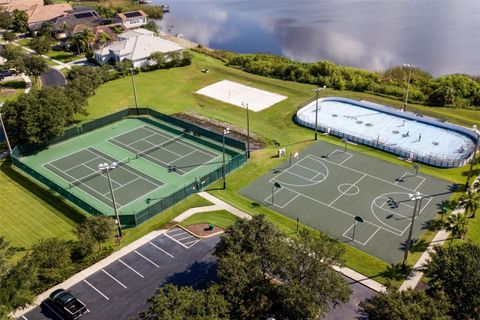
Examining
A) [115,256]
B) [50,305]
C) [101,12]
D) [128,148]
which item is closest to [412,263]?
[115,256]

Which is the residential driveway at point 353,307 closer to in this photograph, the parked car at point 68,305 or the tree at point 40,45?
the parked car at point 68,305

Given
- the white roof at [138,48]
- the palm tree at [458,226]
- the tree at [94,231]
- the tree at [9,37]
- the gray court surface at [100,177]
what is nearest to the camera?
the tree at [94,231]

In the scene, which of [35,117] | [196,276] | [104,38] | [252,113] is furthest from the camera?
[104,38]

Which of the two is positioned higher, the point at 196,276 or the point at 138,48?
the point at 138,48

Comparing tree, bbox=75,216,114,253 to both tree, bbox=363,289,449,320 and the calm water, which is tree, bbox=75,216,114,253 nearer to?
tree, bbox=363,289,449,320

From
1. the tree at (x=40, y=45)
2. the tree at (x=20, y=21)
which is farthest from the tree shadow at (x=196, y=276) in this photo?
the tree at (x=20, y=21)

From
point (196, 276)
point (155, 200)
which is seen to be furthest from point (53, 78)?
point (196, 276)

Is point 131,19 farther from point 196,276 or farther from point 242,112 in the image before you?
point 196,276
